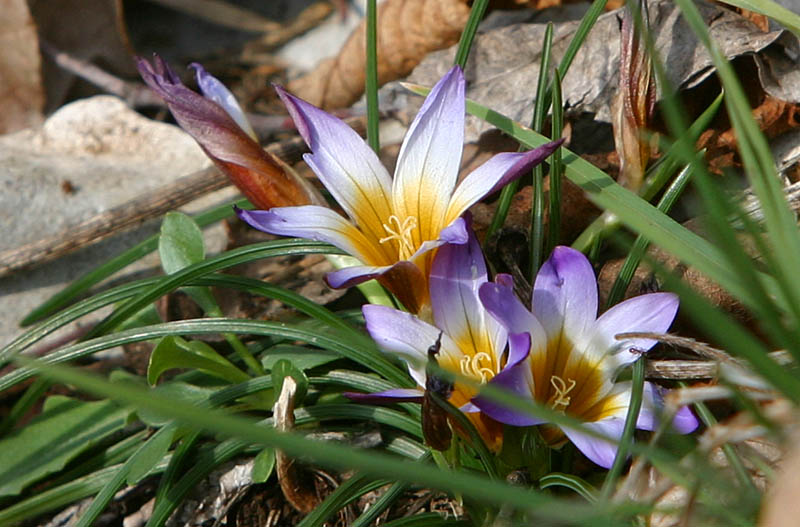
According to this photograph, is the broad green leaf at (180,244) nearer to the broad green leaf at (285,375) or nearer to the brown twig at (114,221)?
the broad green leaf at (285,375)

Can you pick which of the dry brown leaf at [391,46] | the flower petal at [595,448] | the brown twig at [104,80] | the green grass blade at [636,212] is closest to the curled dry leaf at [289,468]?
the flower petal at [595,448]

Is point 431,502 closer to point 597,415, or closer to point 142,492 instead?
point 597,415

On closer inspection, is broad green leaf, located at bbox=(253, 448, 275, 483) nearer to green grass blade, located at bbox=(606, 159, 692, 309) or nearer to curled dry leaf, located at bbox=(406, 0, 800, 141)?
green grass blade, located at bbox=(606, 159, 692, 309)

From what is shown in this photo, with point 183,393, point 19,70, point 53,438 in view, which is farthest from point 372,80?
point 19,70

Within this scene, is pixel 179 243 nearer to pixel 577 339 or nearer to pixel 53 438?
pixel 53 438

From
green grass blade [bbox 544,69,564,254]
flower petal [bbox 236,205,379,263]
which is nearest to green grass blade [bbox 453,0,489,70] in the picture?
green grass blade [bbox 544,69,564,254]

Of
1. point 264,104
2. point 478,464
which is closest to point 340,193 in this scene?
point 478,464
